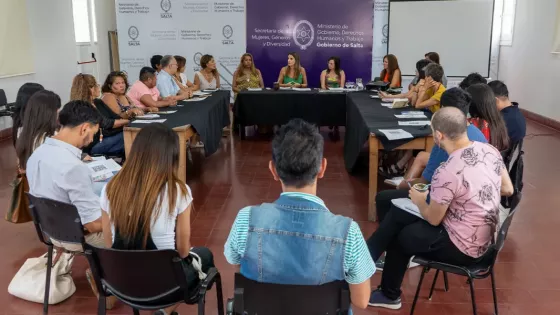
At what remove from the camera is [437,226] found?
2229 mm

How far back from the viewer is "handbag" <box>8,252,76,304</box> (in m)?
2.58

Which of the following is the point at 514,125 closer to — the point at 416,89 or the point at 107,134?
the point at 416,89

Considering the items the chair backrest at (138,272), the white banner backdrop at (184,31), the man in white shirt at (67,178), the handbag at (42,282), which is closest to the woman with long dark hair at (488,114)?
the chair backrest at (138,272)

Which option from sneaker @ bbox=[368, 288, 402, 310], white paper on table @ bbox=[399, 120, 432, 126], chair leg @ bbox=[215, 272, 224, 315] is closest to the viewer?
chair leg @ bbox=[215, 272, 224, 315]

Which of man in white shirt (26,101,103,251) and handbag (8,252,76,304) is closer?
man in white shirt (26,101,103,251)

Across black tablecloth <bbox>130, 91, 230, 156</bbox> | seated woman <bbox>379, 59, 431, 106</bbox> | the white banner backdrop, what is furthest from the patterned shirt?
the white banner backdrop

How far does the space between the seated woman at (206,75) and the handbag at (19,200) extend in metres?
4.23

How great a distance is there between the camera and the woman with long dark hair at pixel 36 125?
2.80 metres

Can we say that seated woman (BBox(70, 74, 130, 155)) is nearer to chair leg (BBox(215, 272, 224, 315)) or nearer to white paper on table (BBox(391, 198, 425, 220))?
chair leg (BBox(215, 272, 224, 315))

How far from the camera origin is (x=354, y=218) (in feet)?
12.5

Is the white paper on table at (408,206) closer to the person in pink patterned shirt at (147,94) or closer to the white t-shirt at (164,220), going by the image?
the white t-shirt at (164,220)

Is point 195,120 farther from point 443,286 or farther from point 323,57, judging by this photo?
point 323,57

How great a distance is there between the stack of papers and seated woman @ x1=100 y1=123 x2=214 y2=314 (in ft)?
3.34

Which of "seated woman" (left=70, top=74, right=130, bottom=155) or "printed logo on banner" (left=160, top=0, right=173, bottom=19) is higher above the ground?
"printed logo on banner" (left=160, top=0, right=173, bottom=19)
